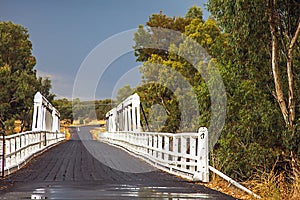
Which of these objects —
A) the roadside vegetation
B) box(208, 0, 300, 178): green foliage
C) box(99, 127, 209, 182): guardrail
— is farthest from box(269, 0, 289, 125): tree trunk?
box(99, 127, 209, 182): guardrail

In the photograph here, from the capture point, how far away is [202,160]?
45.1 ft

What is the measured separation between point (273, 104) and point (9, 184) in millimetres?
8554

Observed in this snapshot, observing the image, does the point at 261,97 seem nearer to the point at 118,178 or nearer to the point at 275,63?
the point at 275,63

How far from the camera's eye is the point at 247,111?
18984 mm

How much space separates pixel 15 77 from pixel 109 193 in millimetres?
52469

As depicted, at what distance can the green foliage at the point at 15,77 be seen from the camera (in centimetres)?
5984

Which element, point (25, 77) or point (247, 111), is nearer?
point (247, 111)

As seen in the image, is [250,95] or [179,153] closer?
[179,153]

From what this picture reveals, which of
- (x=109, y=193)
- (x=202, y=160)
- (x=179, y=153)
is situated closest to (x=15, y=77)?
(x=179, y=153)

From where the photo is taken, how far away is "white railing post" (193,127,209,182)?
538 inches

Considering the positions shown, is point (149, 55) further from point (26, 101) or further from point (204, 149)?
point (204, 149)

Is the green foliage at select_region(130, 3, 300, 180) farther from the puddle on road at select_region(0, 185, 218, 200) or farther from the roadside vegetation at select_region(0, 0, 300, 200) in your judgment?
the puddle on road at select_region(0, 185, 218, 200)

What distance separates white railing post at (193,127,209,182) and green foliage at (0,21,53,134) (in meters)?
44.2

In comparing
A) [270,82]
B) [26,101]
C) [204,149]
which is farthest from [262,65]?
[26,101]
